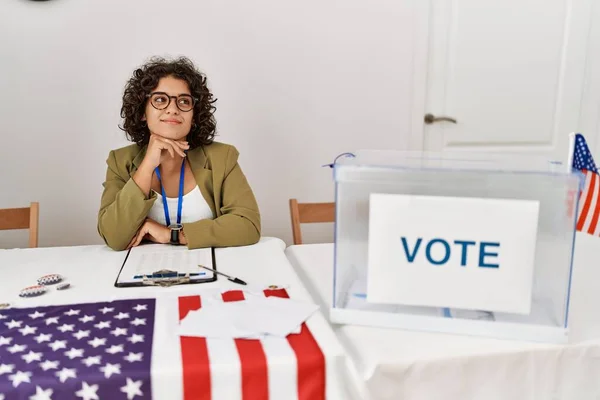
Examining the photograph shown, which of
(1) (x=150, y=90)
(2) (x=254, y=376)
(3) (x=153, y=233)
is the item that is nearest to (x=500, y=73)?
(1) (x=150, y=90)

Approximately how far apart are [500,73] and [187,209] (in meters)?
1.69

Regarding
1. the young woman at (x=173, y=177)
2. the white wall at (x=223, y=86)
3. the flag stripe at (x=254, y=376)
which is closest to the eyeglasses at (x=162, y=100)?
the young woman at (x=173, y=177)

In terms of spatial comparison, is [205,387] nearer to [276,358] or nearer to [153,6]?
[276,358]

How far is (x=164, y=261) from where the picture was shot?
128 centimetres

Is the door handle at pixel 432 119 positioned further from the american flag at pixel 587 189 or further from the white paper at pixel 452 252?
the white paper at pixel 452 252

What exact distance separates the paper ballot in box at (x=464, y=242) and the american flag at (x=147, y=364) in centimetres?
19

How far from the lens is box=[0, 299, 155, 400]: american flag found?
0.75 metres

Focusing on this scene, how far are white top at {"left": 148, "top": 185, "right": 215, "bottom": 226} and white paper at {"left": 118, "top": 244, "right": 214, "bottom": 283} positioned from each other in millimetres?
99

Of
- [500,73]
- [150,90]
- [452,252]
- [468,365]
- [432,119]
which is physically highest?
[500,73]

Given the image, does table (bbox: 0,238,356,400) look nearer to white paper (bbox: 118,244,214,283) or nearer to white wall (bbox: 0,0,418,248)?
white paper (bbox: 118,244,214,283)

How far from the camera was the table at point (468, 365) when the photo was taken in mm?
827

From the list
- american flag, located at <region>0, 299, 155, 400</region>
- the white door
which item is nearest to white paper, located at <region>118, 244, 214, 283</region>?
american flag, located at <region>0, 299, 155, 400</region>

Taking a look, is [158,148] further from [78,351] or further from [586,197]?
[586,197]

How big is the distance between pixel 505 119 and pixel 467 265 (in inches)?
73.2
